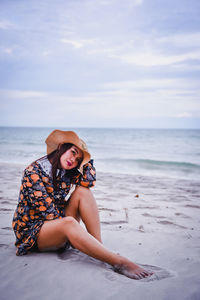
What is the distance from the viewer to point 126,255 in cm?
257

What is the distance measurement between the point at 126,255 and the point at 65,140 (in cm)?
137

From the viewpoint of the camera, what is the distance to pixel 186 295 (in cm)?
182

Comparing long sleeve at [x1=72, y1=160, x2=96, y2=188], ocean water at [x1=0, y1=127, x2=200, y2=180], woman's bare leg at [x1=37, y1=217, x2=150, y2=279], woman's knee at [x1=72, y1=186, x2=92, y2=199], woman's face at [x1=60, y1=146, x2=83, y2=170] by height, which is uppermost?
woman's face at [x1=60, y1=146, x2=83, y2=170]

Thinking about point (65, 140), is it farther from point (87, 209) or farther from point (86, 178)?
point (87, 209)

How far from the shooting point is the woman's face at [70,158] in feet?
8.17

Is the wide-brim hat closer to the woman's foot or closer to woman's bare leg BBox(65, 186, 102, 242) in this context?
woman's bare leg BBox(65, 186, 102, 242)

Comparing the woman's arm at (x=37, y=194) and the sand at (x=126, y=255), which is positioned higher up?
the woman's arm at (x=37, y=194)

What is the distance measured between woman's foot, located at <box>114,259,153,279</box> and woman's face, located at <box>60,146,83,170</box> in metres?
1.04

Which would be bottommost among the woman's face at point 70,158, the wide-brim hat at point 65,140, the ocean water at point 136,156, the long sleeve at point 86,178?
the ocean water at point 136,156

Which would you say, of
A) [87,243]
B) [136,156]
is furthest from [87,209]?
[136,156]

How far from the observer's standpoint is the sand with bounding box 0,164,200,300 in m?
1.85

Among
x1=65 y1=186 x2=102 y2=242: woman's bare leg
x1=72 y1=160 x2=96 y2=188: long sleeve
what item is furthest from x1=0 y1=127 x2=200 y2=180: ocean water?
x1=65 y1=186 x2=102 y2=242: woman's bare leg

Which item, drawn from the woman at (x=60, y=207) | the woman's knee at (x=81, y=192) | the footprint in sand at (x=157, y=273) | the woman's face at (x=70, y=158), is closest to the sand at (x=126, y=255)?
the footprint in sand at (x=157, y=273)

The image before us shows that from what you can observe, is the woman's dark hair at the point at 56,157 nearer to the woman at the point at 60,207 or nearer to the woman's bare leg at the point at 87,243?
the woman at the point at 60,207
